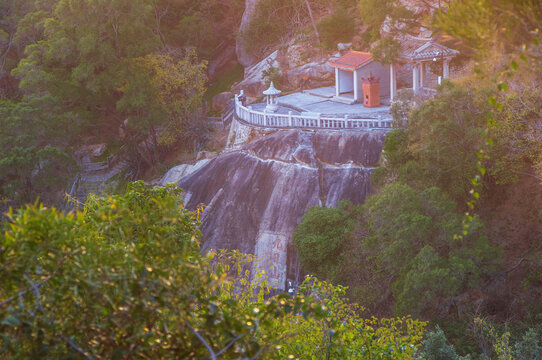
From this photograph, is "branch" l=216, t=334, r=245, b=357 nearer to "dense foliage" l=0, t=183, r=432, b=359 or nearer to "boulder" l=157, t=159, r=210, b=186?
"dense foliage" l=0, t=183, r=432, b=359

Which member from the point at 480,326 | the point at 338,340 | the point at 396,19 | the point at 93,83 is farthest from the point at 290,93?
the point at 338,340

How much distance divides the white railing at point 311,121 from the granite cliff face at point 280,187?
79cm

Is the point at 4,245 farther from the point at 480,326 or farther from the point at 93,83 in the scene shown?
the point at 93,83

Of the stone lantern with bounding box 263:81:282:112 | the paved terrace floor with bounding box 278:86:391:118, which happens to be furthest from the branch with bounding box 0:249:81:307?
the stone lantern with bounding box 263:81:282:112

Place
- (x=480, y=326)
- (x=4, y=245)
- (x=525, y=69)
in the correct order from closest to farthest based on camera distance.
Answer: (x=4, y=245) < (x=525, y=69) < (x=480, y=326)

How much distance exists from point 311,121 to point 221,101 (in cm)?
1565

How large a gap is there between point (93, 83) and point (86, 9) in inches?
162

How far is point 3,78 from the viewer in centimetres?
3422

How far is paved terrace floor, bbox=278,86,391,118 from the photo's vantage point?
23431mm

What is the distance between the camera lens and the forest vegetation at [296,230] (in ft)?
14.6

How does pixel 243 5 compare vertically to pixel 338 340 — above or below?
below

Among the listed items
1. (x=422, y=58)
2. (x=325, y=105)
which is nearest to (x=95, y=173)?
(x=325, y=105)

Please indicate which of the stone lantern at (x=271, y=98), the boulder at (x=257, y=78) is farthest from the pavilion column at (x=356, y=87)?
the boulder at (x=257, y=78)

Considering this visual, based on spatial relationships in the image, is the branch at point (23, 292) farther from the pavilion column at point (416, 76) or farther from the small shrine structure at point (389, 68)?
the pavilion column at point (416, 76)
